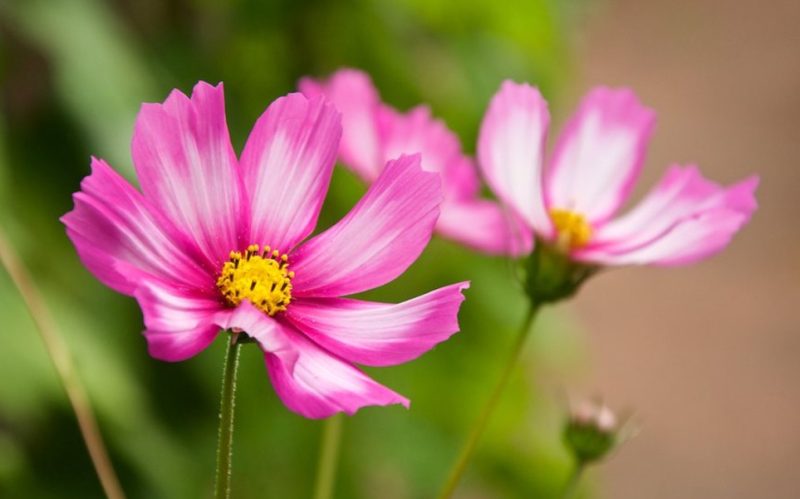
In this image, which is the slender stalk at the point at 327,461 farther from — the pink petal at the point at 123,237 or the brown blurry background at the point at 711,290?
the brown blurry background at the point at 711,290

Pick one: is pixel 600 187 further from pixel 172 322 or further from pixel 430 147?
pixel 172 322

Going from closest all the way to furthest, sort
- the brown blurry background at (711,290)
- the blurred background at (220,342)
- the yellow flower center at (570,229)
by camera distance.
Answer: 1. the yellow flower center at (570,229)
2. the blurred background at (220,342)
3. the brown blurry background at (711,290)

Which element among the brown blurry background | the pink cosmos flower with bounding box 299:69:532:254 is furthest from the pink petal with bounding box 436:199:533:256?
the brown blurry background

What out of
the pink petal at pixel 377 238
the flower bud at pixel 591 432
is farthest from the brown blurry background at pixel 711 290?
the pink petal at pixel 377 238

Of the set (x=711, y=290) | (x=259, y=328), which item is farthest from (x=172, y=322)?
(x=711, y=290)

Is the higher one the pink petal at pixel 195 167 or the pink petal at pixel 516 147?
the pink petal at pixel 516 147

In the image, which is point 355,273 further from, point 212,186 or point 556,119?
point 556,119

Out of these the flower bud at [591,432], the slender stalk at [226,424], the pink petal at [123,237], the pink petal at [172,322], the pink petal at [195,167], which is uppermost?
the flower bud at [591,432]

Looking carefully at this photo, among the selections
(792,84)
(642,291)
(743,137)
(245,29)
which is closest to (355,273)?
(245,29)
